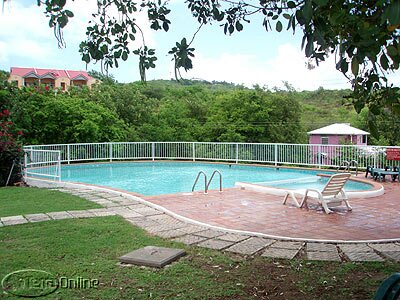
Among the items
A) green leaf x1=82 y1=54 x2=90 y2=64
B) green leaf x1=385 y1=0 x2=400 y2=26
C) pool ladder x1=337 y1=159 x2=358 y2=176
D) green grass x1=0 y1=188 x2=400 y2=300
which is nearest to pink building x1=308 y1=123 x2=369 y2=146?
pool ladder x1=337 y1=159 x2=358 y2=176

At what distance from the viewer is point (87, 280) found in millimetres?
3363

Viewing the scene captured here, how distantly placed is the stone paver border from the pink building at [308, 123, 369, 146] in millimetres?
14818

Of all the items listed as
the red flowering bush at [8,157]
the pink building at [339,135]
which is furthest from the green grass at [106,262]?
the pink building at [339,135]

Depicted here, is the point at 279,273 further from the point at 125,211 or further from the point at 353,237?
the point at 125,211

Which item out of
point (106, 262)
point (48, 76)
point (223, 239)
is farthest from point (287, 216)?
point (48, 76)

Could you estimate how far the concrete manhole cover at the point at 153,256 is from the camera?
3770 millimetres

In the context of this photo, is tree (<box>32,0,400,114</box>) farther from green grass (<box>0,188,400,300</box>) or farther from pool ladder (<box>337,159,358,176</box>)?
pool ladder (<box>337,159,358,176</box>)

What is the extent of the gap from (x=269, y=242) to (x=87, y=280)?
2253 millimetres

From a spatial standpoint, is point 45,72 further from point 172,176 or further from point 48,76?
point 172,176

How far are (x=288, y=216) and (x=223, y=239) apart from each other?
6.02ft

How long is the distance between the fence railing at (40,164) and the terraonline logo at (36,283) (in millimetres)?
7877

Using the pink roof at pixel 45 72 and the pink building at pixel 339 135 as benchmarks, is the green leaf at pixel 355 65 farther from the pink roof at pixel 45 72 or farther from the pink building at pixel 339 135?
the pink roof at pixel 45 72

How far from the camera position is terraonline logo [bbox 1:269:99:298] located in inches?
121

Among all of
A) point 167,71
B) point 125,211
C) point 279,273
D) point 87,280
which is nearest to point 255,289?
point 279,273
